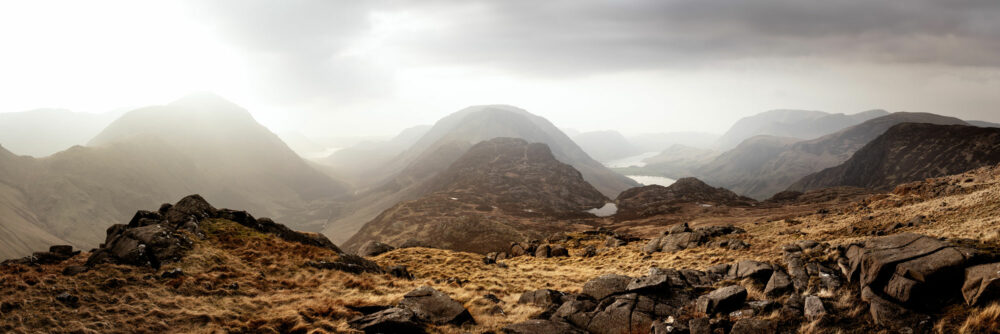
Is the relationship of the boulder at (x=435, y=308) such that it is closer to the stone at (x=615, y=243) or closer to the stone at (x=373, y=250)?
the stone at (x=373, y=250)

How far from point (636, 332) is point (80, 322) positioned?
23.3 meters

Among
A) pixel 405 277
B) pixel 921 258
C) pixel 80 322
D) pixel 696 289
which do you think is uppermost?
pixel 921 258

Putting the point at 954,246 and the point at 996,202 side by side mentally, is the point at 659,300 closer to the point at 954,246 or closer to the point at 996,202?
the point at 954,246

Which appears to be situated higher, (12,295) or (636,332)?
(12,295)

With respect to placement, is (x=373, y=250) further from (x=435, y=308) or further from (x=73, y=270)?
(x=435, y=308)

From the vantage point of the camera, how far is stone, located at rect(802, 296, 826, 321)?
48.2 feet

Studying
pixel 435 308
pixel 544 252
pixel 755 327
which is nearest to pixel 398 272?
pixel 435 308

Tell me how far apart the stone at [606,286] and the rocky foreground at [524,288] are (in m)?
0.10

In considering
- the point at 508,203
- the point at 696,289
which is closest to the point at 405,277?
the point at 696,289

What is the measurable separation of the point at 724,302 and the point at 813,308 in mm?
3064

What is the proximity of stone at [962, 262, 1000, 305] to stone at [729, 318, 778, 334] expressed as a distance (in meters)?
5.67

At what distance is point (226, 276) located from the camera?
24.3 m

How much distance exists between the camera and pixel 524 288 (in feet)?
97.2

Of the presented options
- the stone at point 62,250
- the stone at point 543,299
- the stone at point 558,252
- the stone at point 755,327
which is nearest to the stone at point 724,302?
the stone at point 755,327
